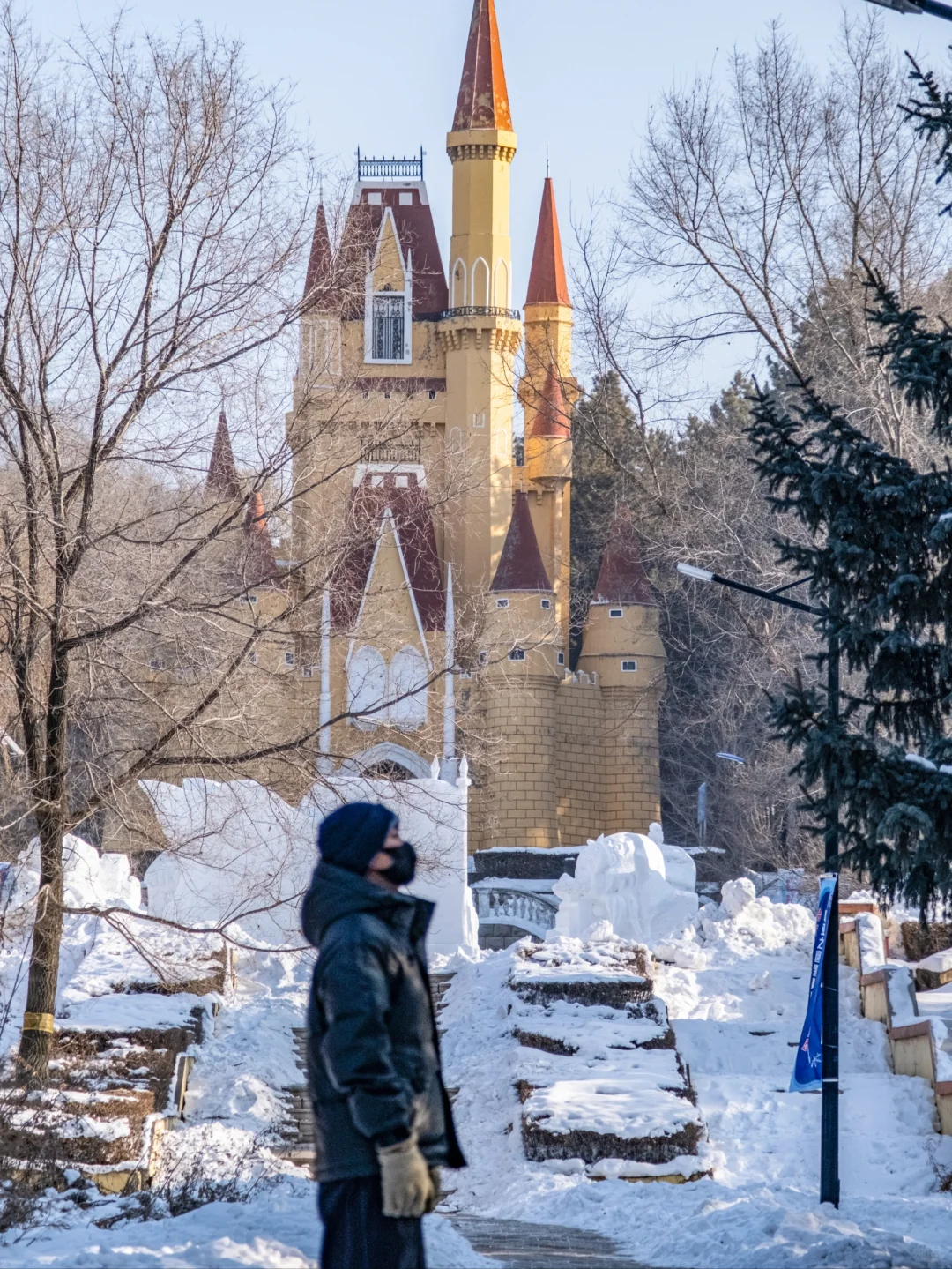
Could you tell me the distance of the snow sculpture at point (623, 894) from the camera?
28703mm

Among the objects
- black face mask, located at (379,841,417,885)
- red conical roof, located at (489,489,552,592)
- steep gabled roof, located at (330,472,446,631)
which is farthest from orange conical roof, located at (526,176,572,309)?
black face mask, located at (379,841,417,885)

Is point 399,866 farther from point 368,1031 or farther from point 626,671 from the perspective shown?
point 626,671

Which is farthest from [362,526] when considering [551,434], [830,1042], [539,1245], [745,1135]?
[551,434]

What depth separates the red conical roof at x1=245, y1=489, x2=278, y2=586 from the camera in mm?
14383

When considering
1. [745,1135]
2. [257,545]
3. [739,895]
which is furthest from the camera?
[739,895]

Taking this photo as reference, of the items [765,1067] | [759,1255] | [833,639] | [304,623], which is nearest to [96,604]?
[304,623]

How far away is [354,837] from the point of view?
4832 mm

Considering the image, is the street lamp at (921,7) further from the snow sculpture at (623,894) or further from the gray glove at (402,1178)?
the snow sculpture at (623,894)

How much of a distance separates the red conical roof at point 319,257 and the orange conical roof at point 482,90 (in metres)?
40.6

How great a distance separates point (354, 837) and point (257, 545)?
1021cm

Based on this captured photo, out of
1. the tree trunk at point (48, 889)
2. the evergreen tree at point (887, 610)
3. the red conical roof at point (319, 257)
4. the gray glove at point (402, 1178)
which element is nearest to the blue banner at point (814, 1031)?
the evergreen tree at point (887, 610)

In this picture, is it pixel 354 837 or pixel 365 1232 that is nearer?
pixel 365 1232

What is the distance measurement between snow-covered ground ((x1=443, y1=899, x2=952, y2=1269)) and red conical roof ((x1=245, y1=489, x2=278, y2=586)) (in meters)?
4.97

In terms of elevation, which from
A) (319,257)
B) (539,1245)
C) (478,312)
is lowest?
(539,1245)
